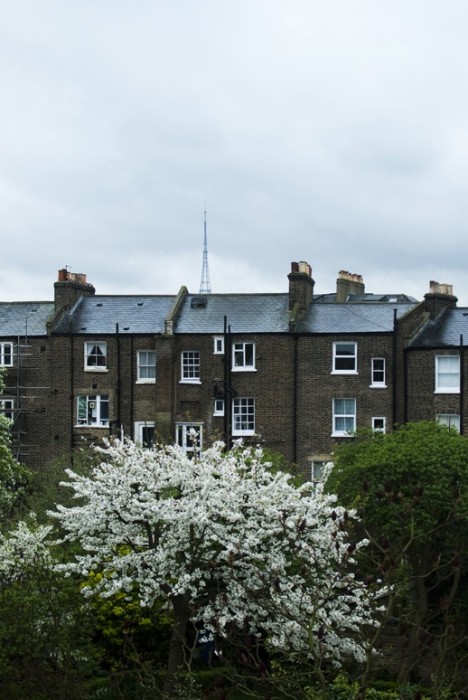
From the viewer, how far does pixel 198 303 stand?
7212 cm

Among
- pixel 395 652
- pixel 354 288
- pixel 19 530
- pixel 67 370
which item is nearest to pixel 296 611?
pixel 19 530

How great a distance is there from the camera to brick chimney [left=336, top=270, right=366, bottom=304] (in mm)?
78875

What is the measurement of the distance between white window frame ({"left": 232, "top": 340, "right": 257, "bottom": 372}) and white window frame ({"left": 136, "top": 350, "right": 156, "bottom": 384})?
4.64m

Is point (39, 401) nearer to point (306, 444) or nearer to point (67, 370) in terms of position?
point (67, 370)

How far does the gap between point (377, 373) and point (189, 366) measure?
1039 centimetres

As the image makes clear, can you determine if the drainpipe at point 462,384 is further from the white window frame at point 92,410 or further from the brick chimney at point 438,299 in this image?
the white window frame at point 92,410

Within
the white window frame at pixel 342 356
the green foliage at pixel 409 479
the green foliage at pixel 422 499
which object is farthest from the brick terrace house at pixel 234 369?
the green foliage at pixel 422 499

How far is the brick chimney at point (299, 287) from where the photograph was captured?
6969 centimetres

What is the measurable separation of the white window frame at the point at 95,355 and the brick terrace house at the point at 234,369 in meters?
0.06

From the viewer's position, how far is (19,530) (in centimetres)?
3728

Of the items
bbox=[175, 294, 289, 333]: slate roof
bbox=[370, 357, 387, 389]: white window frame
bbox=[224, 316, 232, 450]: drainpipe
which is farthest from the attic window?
bbox=[370, 357, 387, 389]: white window frame

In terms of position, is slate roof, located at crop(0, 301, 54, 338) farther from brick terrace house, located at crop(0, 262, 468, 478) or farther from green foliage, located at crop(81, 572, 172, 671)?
green foliage, located at crop(81, 572, 172, 671)

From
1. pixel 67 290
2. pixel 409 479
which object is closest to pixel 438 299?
pixel 67 290

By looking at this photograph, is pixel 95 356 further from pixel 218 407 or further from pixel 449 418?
pixel 449 418
